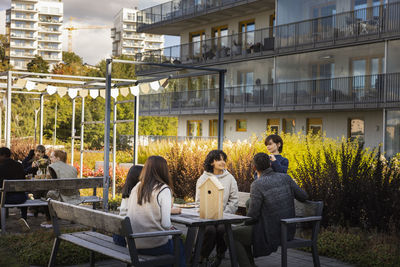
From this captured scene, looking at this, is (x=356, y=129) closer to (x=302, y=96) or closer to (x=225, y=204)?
(x=302, y=96)

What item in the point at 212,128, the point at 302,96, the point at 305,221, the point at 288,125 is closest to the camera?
the point at 305,221

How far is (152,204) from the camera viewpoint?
5.48 m

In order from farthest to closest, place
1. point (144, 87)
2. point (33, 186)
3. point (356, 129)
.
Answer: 1. point (356, 129)
2. point (144, 87)
3. point (33, 186)

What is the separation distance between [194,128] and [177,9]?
8451 millimetres

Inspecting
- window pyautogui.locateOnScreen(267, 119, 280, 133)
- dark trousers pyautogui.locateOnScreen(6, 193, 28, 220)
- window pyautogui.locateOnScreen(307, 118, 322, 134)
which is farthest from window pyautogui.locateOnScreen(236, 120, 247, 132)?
dark trousers pyautogui.locateOnScreen(6, 193, 28, 220)

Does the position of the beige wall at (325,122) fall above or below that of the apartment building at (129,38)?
below

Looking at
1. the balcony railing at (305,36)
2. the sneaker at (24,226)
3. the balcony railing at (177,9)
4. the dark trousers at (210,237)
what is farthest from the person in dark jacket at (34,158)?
the balcony railing at (177,9)

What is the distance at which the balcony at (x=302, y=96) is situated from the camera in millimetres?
25938

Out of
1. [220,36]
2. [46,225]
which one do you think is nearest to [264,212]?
[46,225]

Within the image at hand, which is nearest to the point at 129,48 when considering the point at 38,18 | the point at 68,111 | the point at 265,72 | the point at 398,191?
the point at 38,18

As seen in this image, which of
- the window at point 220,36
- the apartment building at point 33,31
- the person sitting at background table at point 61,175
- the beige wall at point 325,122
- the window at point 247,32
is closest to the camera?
the person sitting at background table at point 61,175

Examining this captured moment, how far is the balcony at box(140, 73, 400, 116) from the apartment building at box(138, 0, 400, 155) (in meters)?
0.05

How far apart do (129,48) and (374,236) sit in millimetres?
164915

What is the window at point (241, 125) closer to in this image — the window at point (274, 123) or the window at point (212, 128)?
the window at point (212, 128)
